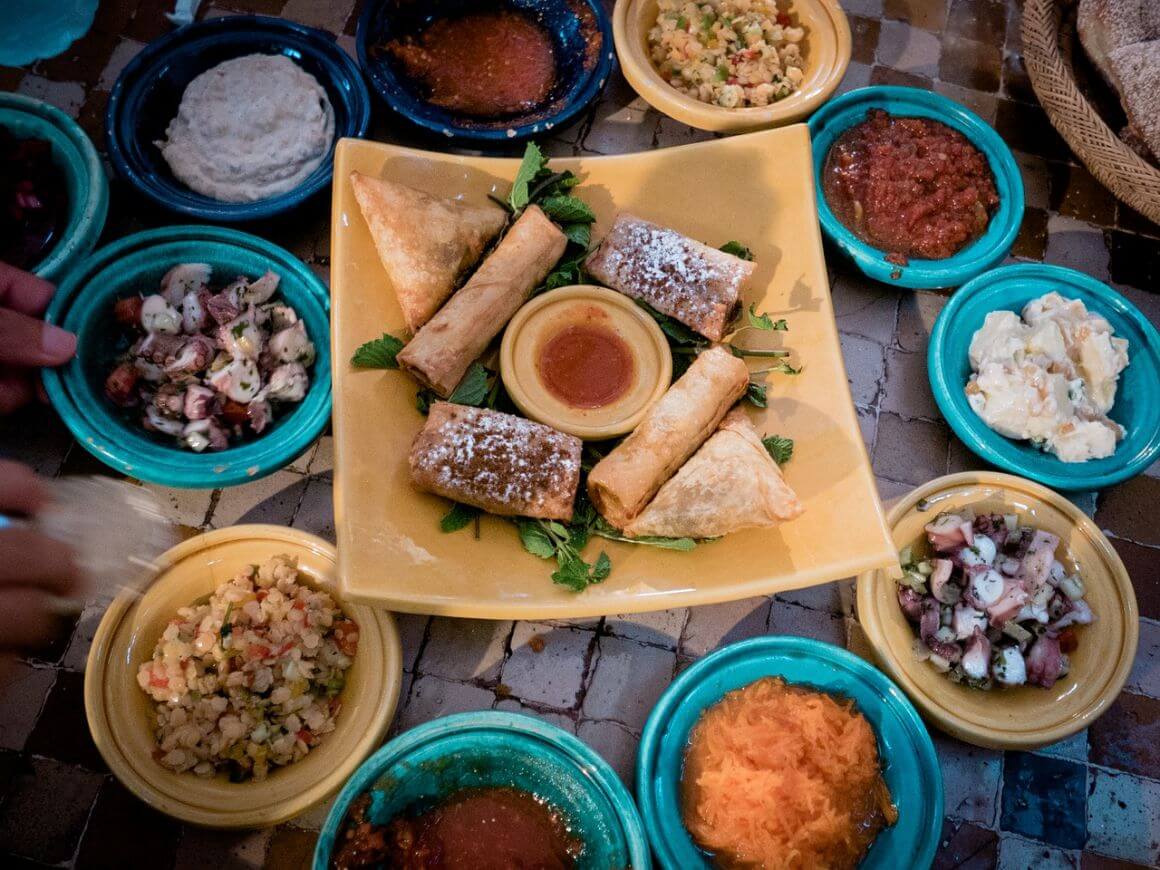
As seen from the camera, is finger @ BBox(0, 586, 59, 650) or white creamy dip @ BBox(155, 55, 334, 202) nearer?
finger @ BBox(0, 586, 59, 650)

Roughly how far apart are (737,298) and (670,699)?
152 centimetres

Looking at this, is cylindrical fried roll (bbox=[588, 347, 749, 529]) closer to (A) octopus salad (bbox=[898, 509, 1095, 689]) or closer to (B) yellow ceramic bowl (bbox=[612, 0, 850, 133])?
(A) octopus salad (bbox=[898, 509, 1095, 689])

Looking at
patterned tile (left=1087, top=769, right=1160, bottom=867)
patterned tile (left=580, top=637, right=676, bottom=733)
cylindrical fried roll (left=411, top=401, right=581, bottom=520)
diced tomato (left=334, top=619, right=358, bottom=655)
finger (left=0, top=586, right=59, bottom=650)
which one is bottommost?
patterned tile (left=1087, top=769, right=1160, bottom=867)

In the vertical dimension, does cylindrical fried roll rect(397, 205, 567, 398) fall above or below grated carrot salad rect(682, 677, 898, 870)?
above

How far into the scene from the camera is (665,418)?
10.7ft

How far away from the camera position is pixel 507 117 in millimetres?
4133

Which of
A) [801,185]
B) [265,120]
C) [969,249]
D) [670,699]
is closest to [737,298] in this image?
[801,185]

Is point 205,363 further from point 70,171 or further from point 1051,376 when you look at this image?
point 1051,376

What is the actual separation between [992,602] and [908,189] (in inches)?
71.7

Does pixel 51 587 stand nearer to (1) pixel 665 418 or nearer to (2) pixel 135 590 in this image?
(2) pixel 135 590

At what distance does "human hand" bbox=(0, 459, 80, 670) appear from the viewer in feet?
7.97

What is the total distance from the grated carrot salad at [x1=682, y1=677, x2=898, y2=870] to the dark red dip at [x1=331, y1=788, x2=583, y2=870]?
1.56 feet

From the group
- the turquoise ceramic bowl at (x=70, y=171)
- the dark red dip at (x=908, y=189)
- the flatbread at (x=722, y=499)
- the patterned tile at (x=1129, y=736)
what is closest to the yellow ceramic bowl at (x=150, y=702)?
the flatbread at (x=722, y=499)

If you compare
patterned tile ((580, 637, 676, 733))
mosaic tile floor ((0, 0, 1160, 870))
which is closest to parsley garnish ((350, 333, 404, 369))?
mosaic tile floor ((0, 0, 1160, 870))
